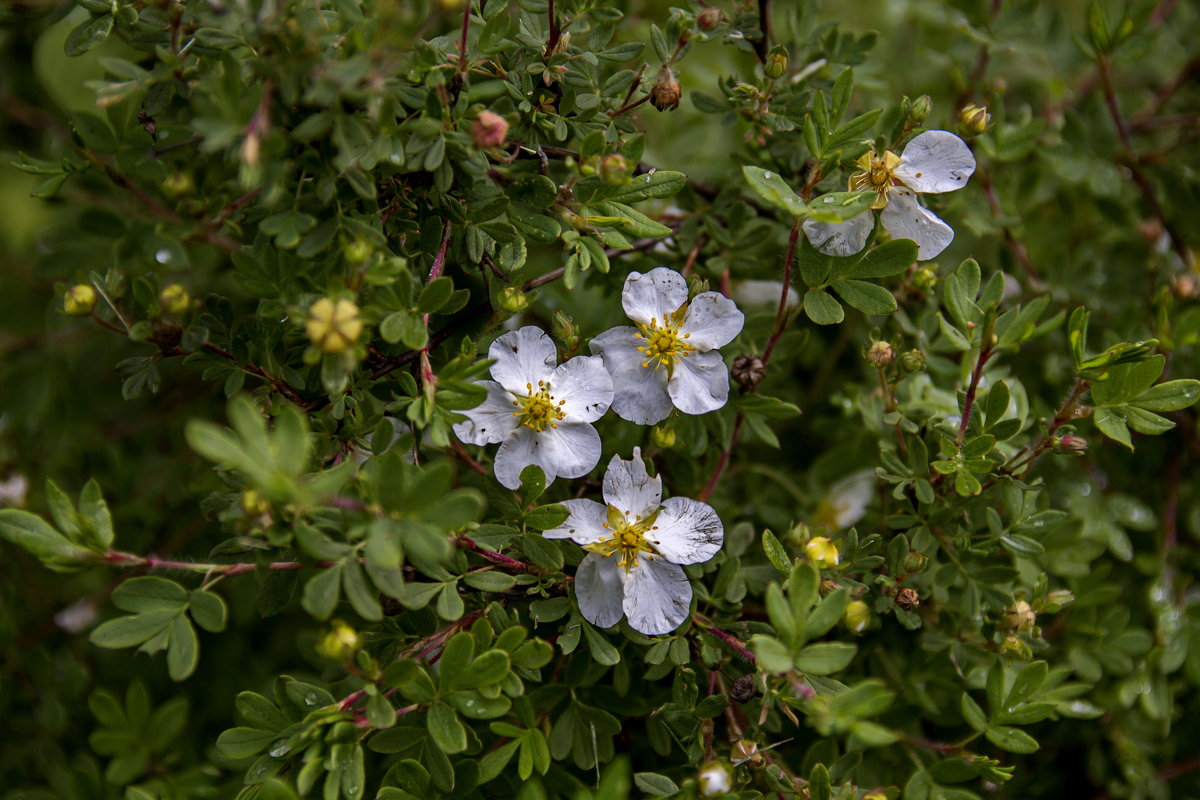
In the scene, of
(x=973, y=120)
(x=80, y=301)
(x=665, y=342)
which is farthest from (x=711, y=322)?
(x=80, y=301)

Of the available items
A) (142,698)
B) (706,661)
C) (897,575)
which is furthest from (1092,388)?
(142,698)

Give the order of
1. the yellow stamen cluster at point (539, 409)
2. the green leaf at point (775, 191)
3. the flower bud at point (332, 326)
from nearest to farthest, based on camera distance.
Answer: the flower bud at point (332, 326), the green leaf at point (775, 191), the yellow stamen cluster at point (539, 409)

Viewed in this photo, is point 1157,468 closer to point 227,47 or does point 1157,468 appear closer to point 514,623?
point 514,623

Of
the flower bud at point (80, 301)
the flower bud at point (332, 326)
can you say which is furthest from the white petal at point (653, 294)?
the flower bud at point (80, 301)

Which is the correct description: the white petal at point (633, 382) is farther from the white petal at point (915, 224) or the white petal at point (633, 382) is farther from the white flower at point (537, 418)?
the white petal at point (915, 224)

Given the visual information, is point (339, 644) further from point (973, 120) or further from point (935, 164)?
point (973, 120)

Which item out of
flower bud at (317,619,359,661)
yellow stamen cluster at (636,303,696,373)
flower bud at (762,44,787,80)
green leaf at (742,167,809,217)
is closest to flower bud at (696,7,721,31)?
flower bud at (762,44,787,80)
